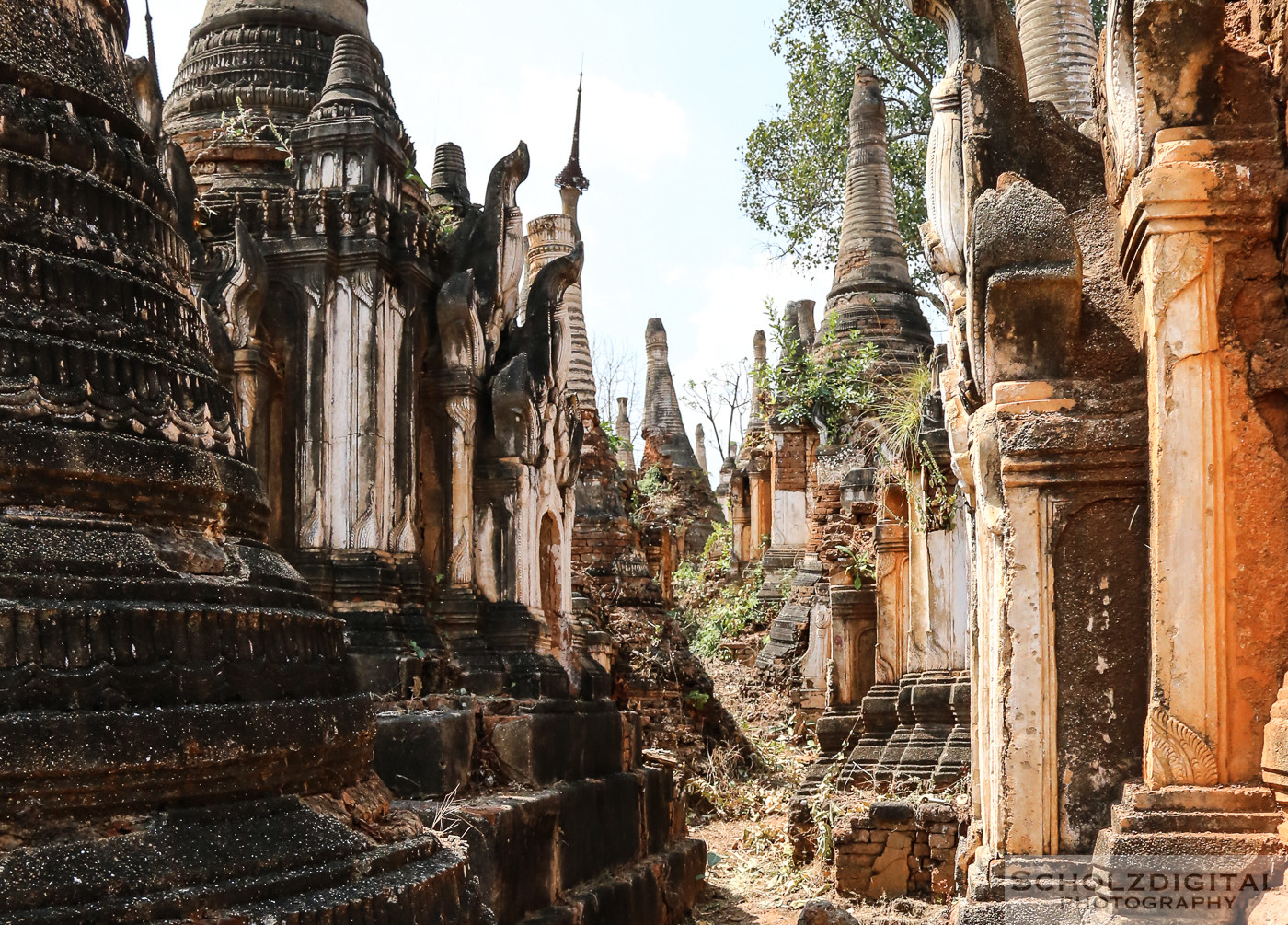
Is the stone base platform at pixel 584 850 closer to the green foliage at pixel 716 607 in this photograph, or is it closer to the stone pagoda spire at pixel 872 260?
the stone pagoda spire at pixel 872 260

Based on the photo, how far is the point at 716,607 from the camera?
22.0 m

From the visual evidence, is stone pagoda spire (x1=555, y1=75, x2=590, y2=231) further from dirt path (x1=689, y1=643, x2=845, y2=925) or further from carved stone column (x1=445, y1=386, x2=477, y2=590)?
carved stone column (x1=445, y1=386, x2=477, y2=590)

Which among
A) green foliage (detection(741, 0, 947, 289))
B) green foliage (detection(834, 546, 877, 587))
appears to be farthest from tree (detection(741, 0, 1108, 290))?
green foliage (detection(834, 546, 877, 587))

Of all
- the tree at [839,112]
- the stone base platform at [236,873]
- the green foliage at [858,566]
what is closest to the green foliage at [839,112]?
the tree at [839,112]

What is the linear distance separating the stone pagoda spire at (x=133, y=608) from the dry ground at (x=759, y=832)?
3787 millimetres

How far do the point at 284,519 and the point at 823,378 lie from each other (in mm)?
9629

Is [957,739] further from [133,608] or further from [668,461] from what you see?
[668,461]

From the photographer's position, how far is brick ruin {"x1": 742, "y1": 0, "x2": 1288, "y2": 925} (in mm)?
3402

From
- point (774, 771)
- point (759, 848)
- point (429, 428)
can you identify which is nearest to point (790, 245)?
point (774, 771)

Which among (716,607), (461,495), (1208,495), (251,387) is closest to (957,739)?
(461,495)

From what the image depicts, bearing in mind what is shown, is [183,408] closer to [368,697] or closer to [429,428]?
[368,697]

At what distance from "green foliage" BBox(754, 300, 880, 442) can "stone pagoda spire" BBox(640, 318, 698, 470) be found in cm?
1001

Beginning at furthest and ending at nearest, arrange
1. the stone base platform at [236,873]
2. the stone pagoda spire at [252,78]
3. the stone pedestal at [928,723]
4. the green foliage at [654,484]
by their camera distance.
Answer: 1. the green foliage at [654,484]
2. the stone pedestal at [928,723]
3. the stone pagoda spire at [252,78]
4. the stone base platform at [236,873]

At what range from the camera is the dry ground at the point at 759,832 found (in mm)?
8562
